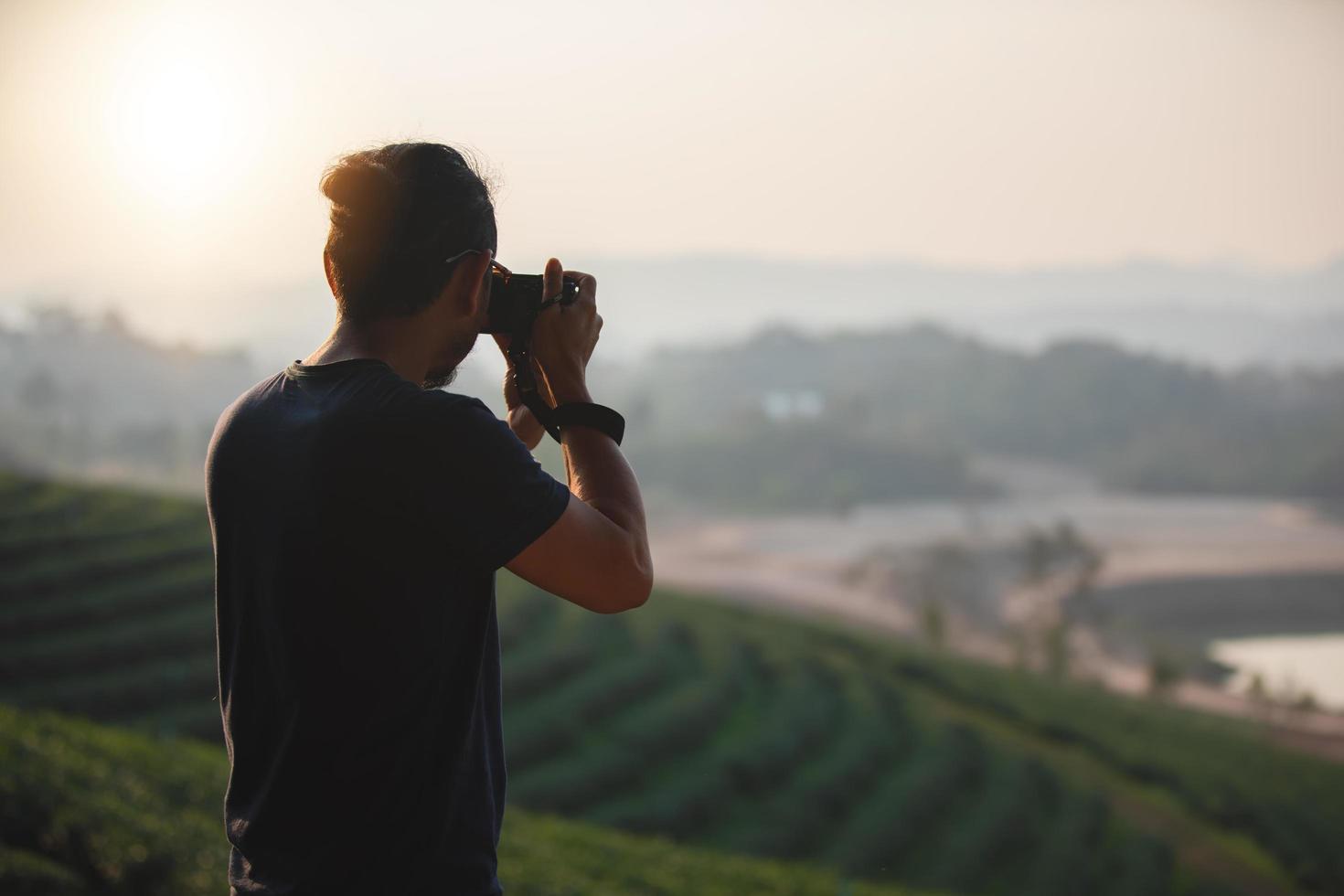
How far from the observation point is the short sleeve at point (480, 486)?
48.2 inches

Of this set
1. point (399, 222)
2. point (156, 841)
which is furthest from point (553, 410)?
point (156, 841)

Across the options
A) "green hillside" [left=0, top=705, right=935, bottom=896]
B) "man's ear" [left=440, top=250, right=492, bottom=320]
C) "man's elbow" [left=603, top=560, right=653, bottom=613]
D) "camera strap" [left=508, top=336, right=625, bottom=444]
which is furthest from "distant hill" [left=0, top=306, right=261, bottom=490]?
"man's elbow" [left=603, top=560, right=653, bottom=613]

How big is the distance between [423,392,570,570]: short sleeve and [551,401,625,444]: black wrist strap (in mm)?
186

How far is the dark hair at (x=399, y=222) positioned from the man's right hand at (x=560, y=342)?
0.15 metres

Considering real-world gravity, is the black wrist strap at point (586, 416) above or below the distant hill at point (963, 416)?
above

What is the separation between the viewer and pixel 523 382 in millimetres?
1514

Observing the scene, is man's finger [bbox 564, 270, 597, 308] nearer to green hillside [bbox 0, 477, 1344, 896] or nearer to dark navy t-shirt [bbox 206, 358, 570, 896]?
dark navy t-shirt [bbox 206, 358, 570, 896]

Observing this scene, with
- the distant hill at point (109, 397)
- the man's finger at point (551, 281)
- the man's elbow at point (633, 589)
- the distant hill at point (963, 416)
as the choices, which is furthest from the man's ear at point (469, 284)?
the distant hill at point (963, 416)

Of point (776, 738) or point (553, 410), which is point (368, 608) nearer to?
point (553, 410)

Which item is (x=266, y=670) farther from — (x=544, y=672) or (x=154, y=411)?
(x=154, y=411)

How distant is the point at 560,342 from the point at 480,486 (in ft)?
1.01

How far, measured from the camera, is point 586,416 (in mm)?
1442

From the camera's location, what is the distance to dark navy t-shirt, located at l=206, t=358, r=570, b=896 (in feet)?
4.03

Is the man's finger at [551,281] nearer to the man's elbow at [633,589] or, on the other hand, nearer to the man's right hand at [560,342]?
the man's right hand at [560,342]
